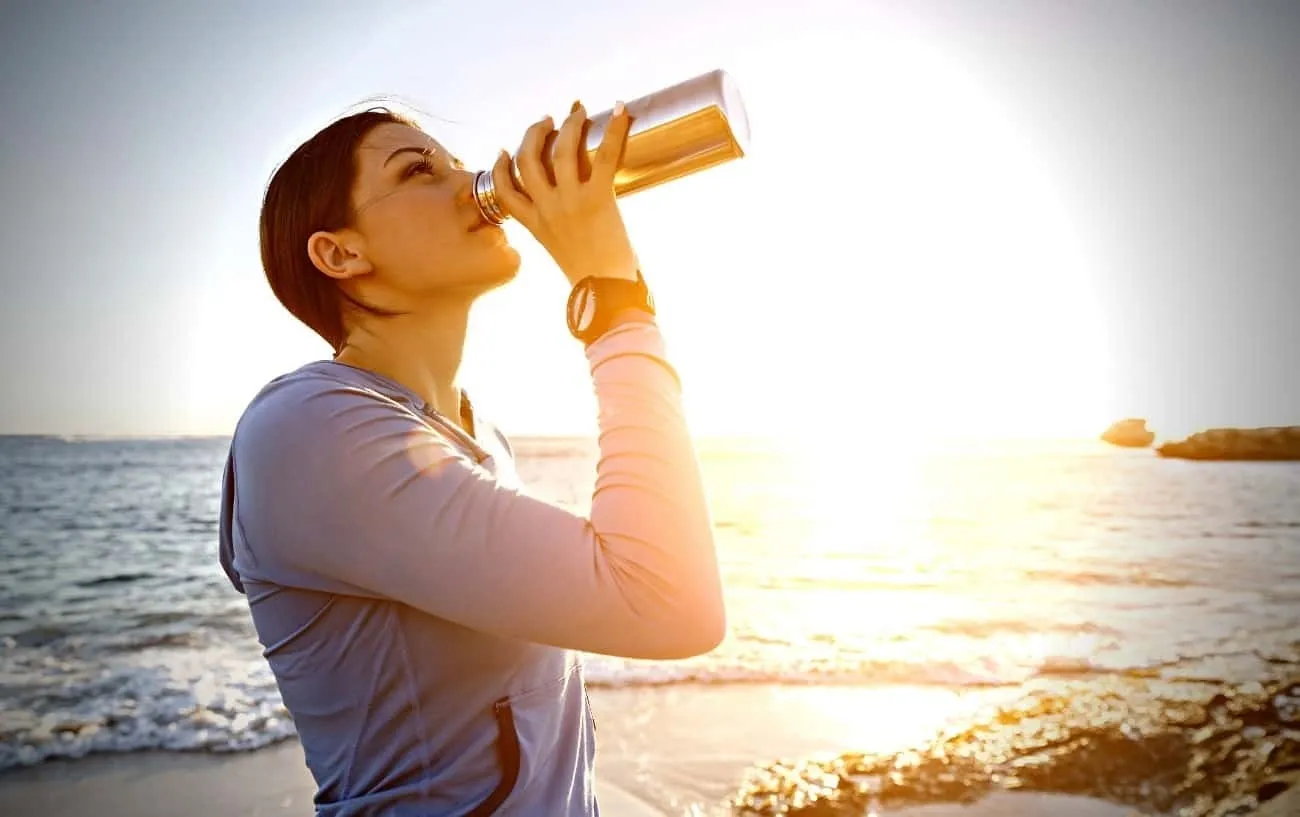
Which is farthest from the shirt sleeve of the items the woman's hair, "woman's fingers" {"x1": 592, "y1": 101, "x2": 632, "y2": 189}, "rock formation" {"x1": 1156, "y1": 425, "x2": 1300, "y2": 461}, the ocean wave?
"rock formation" {"x1": 1156, "y1": 425, "x2": 1300, "y2": 461}

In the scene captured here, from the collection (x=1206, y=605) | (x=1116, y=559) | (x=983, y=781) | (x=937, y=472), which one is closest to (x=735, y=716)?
(x=983, y=781)

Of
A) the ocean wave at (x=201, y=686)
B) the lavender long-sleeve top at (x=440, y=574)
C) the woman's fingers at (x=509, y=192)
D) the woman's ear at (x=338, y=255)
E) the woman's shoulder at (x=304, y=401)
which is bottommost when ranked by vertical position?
the ocean wave at (x=201, y=686)

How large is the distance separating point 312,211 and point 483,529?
714 millimetres

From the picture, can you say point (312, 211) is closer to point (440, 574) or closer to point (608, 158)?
point (608, 158)

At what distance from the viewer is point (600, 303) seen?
43.2 inches

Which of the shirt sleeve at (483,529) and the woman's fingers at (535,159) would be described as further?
the woman's fingers at (535,159)

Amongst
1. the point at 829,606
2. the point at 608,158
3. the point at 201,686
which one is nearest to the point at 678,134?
the point at 608,158

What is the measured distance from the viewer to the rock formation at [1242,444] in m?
39.8

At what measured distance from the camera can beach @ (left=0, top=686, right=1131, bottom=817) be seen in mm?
4104

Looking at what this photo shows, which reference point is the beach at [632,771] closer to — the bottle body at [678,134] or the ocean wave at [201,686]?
the ocean wave at [201,686]

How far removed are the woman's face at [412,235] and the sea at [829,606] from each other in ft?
15.7

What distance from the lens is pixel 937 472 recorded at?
3578 centimetres

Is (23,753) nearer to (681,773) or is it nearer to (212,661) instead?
(212,661)

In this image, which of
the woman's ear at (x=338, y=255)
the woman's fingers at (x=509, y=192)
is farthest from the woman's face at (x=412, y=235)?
the woman's fingers at (x=509, y=192)
